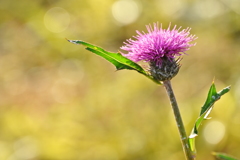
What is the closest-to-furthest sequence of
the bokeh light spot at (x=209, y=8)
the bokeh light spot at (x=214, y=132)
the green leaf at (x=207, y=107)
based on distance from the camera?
the green leaf at (x=207, y=107), the bokeh light spot at (x=214, y=132), the bokeh light spot at (x=209, y=8)

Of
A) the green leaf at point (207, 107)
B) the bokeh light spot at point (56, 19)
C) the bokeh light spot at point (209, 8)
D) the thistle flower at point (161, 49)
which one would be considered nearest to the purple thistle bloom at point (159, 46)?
the thistle flower at point (161, 49)

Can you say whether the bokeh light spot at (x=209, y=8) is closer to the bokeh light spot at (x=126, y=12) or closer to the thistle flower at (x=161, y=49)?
the bokeh light spot at (x=126, y=12)

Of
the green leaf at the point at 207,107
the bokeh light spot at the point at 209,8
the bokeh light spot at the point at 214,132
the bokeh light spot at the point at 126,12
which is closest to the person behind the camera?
the green leaf at the point at 207,107

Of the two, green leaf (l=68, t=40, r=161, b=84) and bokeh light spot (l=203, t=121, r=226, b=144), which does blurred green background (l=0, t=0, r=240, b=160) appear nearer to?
bokeh light spot (l=203, t=121, r=226, b=144)

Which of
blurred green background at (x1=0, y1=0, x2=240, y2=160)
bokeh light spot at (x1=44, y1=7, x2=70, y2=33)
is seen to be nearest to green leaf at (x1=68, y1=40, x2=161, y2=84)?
blurred green background at (x1=0, y1=0, x2=240, y2=160)

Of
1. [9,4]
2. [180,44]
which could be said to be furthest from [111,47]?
[180,44]

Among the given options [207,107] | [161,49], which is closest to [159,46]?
[161,49]

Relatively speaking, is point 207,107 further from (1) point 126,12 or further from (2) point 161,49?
(1) point 126,12

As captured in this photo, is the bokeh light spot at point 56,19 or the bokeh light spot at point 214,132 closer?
the bokeh light spot at point 214,132
